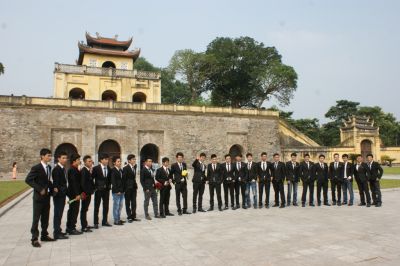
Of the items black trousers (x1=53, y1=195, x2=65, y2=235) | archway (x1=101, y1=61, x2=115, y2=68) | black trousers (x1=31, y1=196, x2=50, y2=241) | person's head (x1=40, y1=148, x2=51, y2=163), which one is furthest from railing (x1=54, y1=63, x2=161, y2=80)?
black trousers (x1=31, y1=196, x2=50, y2=241)

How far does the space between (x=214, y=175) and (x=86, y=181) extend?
13.4 ft

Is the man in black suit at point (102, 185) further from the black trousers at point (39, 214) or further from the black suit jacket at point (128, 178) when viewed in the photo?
the black trousers at point (39, 214)

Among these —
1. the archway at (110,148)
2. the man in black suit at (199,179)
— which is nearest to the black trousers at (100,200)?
the man in black suit at (199,179)

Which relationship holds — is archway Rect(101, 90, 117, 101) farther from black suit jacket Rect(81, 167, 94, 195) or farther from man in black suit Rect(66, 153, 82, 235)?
man in black suit Rect(66, 153, 82, 235)

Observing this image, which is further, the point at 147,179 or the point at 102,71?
the point at 102,71

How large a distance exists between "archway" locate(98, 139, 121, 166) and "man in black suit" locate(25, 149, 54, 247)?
21060 mm

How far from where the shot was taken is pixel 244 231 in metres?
6.81

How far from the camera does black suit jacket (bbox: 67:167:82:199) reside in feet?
23.0

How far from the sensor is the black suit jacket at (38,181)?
19.9 ft

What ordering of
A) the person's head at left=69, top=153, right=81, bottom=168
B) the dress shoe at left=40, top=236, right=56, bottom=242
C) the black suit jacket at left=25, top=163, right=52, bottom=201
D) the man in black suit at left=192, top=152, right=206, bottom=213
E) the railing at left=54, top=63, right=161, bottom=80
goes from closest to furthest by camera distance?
the black suit jacket at left=25, top=163, right=52, bottom=201 < the dress shoe at left=40, top=236, right=56, bottom=242 < the person's head at left=69, top=153, right=81, bottom=168 < the man in black suit at left=192, top=152, right=206, bottom=213 < the railing at left=54, top=63, right=161, bottom=80

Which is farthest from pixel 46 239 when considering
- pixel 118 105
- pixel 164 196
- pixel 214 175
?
pixel 118 105

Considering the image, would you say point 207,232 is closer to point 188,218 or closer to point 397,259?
point 188,218

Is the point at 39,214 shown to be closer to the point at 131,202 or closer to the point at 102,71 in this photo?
the point at 131,202

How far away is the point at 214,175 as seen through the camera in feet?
33.6
